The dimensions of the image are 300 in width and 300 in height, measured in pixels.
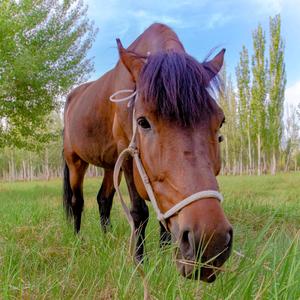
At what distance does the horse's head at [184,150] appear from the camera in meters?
1.31

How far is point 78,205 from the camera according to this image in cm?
429

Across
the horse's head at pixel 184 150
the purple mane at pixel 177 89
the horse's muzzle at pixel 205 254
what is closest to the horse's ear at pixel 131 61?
the horse's head at pixel 184 150

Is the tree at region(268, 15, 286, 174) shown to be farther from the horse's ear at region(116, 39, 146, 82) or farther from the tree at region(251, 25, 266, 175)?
the horse's ear at region(116, 39, 146, 82)

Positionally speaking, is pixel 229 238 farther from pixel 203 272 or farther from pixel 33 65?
pixel 33 65

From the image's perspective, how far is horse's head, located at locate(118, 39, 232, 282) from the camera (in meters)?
1.31

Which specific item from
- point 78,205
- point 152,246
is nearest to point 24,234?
point 78,205

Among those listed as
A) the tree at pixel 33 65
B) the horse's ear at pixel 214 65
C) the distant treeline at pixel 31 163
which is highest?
the tree at pixel 33 65

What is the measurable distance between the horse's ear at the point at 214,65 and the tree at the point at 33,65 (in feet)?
27.4

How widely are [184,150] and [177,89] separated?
1.04 feet

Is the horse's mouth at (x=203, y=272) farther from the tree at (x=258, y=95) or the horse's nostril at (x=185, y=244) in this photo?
the tree at (x=258, y=95)

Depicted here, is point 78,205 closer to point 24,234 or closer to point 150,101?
point 24,234

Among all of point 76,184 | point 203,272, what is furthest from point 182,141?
point 76,184

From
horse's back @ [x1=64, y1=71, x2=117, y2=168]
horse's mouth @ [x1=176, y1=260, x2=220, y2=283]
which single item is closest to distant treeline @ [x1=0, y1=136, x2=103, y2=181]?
horse's back @ [x1=64, y1=71, x2=117, y2=168]

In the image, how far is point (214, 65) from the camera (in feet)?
6.95
